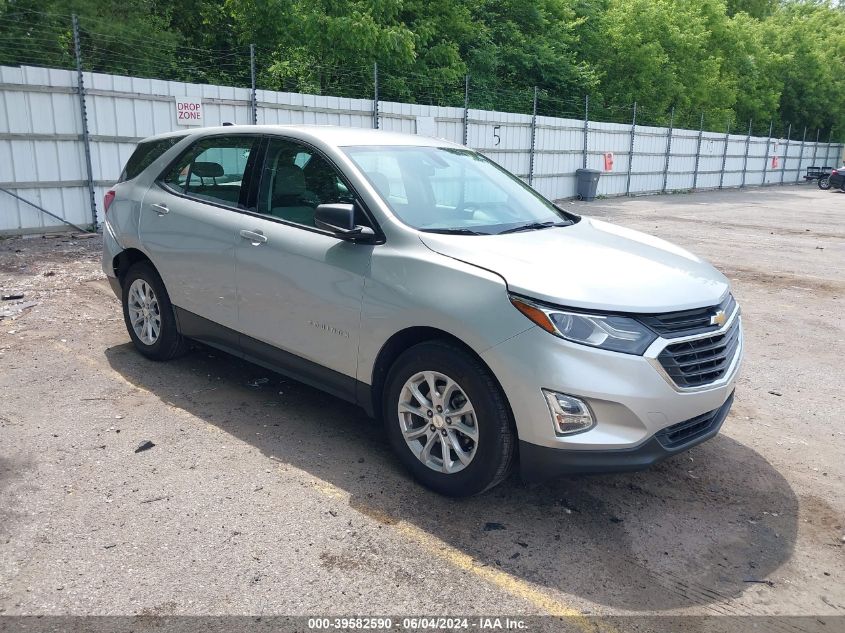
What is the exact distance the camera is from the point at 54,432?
14.3 feet

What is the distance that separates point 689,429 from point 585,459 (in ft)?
2.07

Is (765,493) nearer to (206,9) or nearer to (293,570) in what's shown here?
(293,570)

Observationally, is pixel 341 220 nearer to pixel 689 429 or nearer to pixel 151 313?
pixel 689 429

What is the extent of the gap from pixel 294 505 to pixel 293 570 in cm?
54

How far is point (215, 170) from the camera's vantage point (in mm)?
4988

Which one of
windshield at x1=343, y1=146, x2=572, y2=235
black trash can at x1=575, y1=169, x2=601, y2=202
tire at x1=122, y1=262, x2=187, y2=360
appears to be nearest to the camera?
windshield at x1=343, y1=146, x2=572, y2=235

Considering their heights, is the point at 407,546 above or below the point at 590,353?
below

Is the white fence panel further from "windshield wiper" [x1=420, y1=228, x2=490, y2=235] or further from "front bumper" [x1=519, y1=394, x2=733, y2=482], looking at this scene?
"front bumper" [x1=519, y1=394, x2=733, y2=482]

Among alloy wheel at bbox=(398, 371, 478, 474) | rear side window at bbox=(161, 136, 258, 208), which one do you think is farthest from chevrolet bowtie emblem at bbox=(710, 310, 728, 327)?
rear side window at bbox=(161, 136, 258, 208)

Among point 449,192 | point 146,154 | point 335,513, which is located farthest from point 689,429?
point 146,154

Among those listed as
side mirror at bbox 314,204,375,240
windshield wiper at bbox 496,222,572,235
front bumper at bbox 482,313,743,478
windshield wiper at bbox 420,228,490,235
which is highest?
side mirror at bbox 314,204,375,240

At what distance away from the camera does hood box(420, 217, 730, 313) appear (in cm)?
330

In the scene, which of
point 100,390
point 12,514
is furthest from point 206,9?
point 12,514

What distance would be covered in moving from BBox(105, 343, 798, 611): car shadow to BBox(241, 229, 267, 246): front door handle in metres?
1.11
